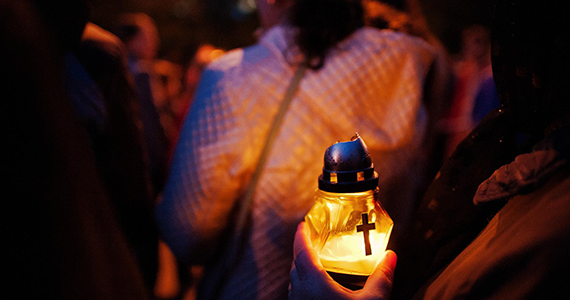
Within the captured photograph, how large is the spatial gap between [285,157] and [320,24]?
2.00 feet

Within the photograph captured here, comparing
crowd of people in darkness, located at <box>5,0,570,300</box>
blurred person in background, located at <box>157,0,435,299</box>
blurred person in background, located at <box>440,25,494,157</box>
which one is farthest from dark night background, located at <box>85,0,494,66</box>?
blurred person in background, located at <box>157,0,435,299</box>

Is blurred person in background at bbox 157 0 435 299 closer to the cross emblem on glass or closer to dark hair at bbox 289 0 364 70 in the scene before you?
dark hair at bbox 289 0 364 70

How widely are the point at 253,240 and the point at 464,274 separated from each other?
1.00 metres

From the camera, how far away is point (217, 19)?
22.4 metres

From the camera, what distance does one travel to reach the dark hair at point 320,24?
1.63 meters

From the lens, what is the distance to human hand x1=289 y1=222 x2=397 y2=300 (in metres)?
0.79

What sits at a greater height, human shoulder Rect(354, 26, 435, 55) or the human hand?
human shoulder Rect(354, 26, 435, 55)

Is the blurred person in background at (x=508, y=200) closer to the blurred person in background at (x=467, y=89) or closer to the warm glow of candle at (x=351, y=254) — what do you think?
the warm glow of candle at (x=351, y=254)

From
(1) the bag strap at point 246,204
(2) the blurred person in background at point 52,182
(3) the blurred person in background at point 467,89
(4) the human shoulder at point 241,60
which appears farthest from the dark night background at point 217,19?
(2) the blurred person in background at point 52,182

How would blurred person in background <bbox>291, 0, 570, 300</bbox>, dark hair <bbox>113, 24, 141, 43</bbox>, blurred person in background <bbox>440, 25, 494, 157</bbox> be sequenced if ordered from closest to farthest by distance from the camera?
blurred person in background <bbox>291, 0, 570, 300</bbox>, dark hair <bbox>113, 24, 141, 43</bbox>, blurred person in background <bbox>440, 25, 494, 157</bbox>

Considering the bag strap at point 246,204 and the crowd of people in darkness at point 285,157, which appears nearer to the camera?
the crowd of people in darkness at point 285,157

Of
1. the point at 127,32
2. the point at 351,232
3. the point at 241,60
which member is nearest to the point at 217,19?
the point at 127,32

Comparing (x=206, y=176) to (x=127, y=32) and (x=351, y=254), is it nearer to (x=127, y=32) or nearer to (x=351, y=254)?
(x=351, y=254)

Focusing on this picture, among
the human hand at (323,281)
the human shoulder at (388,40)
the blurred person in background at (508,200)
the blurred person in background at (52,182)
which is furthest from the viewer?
the human shoulder at (388,40)
